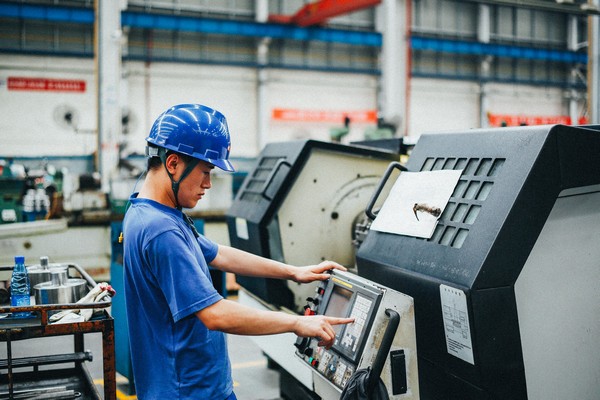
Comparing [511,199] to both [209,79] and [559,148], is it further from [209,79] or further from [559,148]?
[209,79]

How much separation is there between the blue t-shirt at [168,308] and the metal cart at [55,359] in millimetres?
430

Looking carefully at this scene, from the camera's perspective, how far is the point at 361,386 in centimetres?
149

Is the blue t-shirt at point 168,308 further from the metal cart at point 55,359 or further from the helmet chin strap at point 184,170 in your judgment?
the metal cart at point 55,359

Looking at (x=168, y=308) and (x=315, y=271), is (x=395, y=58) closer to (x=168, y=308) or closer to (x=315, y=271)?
(x=315, y=271)

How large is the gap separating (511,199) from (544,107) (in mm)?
14519

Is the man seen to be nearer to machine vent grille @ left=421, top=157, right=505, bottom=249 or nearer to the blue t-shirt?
the blue t-shirt

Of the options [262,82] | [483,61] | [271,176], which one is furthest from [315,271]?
[483,61]

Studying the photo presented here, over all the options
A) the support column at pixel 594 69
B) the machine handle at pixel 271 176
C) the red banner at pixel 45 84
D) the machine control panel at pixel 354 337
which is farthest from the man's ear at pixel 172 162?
the red banner at pixel 45 84

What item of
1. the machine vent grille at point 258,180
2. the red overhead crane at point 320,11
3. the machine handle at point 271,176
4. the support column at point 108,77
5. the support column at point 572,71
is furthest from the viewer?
the support column at point 572,71

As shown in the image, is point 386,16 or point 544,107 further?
point 544,107

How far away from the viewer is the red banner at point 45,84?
10234 mm

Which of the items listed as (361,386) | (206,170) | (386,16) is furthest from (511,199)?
(386,16)

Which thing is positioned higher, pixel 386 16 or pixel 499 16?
pixel 499 16

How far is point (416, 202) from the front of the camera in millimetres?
1948
